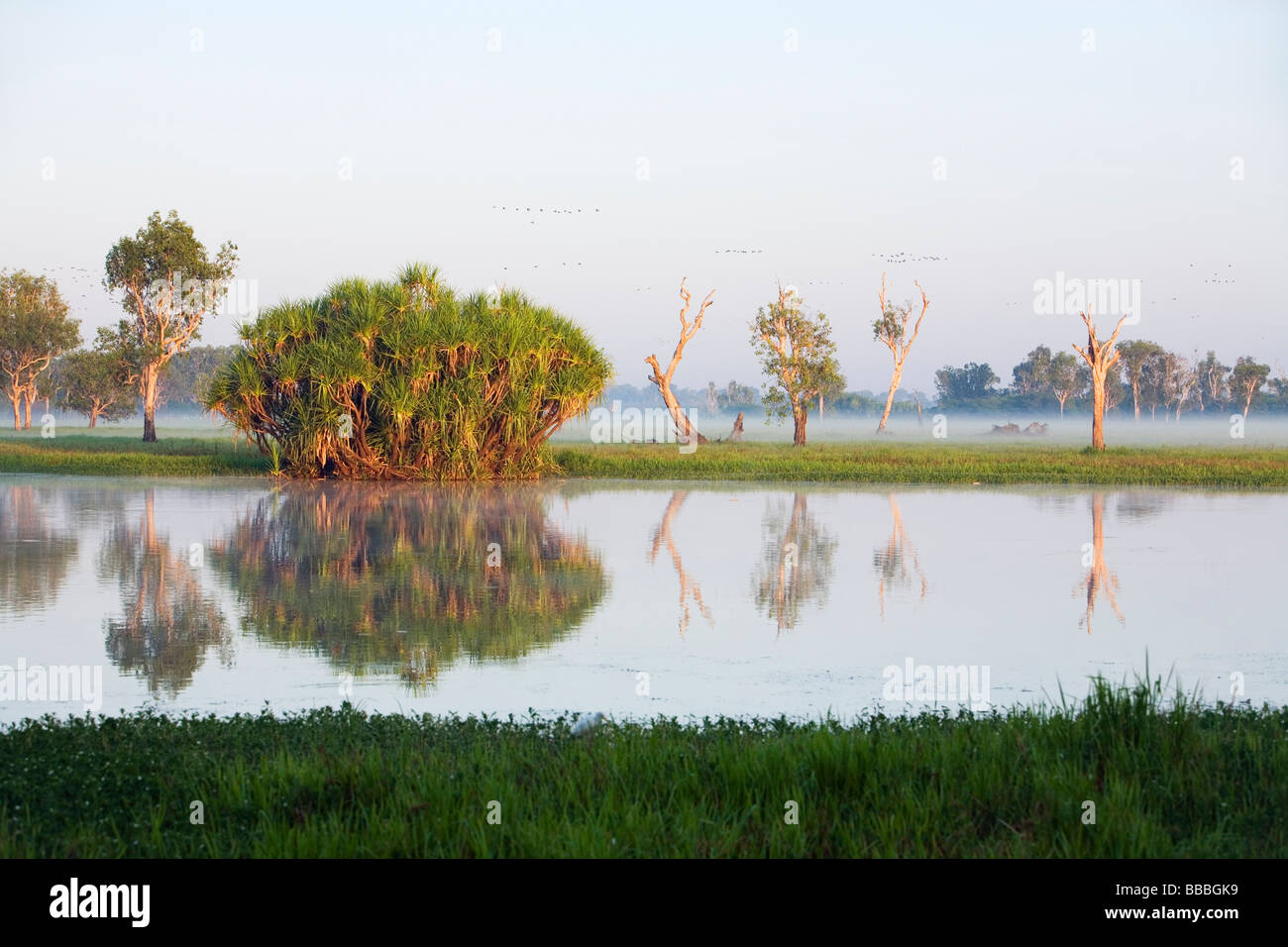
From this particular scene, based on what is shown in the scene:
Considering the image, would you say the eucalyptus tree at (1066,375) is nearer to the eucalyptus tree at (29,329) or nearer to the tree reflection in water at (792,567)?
the eucalyptus tree at (29,329)

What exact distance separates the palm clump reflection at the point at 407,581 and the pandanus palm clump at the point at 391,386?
7450mm

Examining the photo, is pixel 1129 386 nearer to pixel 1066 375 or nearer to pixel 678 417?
pixel 1066 375

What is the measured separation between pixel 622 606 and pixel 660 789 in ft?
20.8

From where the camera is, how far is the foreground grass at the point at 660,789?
5297 mm

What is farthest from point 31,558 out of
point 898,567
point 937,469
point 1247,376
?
point 1247,376

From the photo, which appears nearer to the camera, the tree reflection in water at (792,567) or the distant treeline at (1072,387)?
the tree reflection in water at (792,567)

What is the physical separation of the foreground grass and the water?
1.35m

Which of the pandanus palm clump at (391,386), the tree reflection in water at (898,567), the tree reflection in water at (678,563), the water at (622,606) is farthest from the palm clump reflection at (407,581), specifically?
the pandanus palm clump at (391,386)

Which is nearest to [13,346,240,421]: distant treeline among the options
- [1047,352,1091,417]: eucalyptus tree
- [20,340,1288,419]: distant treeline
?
[20,340,1288,419]: distant treeline

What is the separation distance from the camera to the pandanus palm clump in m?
29.5

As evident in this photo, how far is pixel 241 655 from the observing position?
31.7ft

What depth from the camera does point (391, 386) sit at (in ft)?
96.6

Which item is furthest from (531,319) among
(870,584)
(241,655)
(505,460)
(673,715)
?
(673,715)

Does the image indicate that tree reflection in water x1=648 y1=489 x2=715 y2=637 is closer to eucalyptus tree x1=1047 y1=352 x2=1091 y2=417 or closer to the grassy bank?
the grassy bank
